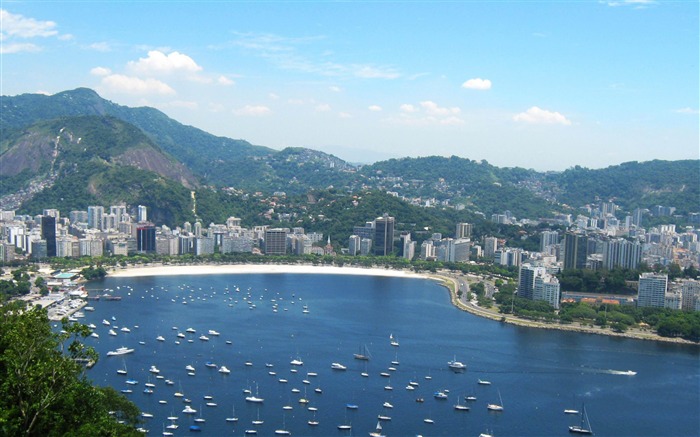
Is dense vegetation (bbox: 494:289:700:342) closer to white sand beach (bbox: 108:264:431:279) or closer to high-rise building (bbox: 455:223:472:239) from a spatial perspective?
white sand beach (bbox: 108:264:431:279)

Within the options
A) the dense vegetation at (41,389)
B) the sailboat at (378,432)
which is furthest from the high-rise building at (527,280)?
the dense vegetation at (41,389)

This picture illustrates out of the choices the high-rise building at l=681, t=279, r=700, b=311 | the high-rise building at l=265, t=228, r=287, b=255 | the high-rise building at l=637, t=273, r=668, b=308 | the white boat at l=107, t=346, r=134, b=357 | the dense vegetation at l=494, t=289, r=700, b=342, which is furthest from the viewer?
the high-rise building at l=265, t=228, r=287, b=255

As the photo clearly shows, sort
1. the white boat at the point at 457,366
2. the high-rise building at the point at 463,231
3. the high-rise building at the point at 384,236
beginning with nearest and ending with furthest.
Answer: the white boat at the point at 457,366 < the high-rise building at the point at 384,236 < the high-rise building at the point at 463,231

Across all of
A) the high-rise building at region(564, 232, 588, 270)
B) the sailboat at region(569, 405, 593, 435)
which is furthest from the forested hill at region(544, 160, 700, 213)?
the sailboat at region(569, 405, 593, 435)

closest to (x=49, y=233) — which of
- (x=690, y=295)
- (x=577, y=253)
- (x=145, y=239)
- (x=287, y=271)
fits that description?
(x=145, y=239)

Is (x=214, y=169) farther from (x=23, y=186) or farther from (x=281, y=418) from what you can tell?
(x=281, y=418)

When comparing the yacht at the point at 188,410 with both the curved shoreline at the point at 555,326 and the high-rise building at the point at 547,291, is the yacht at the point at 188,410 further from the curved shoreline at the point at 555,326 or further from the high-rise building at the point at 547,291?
the high-rise building at the point at 547,291

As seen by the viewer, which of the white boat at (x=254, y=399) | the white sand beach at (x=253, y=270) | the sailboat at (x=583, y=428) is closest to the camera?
the sailboat at (x=583, y=428)
